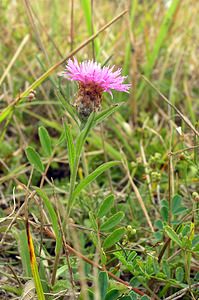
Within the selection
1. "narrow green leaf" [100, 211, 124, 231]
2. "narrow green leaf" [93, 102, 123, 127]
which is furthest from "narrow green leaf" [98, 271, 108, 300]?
"narrow green leaf" [93, 102, 123, 127]

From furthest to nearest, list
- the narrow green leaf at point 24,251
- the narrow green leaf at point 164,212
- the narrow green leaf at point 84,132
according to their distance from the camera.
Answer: the narrow green leaf at point 164,212 → the narrow green leaf at point 24,251 → the narrow green leaf at point 84,132

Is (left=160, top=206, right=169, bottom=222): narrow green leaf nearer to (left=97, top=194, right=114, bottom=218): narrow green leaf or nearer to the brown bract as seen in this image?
(left=97, top=194, right=114, bottom=218): narrow green leaf

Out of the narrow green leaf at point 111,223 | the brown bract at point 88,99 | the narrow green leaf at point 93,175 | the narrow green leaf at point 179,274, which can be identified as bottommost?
the narrow green leaf at point 179,274

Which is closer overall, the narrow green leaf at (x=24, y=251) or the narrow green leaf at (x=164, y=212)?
the narrow green leaf at (x=24, y=251)

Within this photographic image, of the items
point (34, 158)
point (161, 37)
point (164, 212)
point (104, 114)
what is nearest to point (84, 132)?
point (104, 114)

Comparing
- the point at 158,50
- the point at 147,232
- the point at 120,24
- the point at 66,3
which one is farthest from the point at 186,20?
the point at 147,232

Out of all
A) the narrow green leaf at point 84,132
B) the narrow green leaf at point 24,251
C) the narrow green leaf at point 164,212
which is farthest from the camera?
the narrow green leaf at point 164,212

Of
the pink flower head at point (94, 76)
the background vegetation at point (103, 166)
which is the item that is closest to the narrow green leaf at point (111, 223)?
the background vegetation at point (103, 166)

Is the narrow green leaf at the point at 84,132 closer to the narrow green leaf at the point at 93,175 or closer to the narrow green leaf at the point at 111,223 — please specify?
the narrow green leaf at the point at 93,175

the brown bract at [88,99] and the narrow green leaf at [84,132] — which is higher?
the brown bract at [88,99]

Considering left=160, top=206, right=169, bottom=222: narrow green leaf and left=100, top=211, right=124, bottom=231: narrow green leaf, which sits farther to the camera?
left=160, top=206, right=169, bottom=222: narrow green leaf
